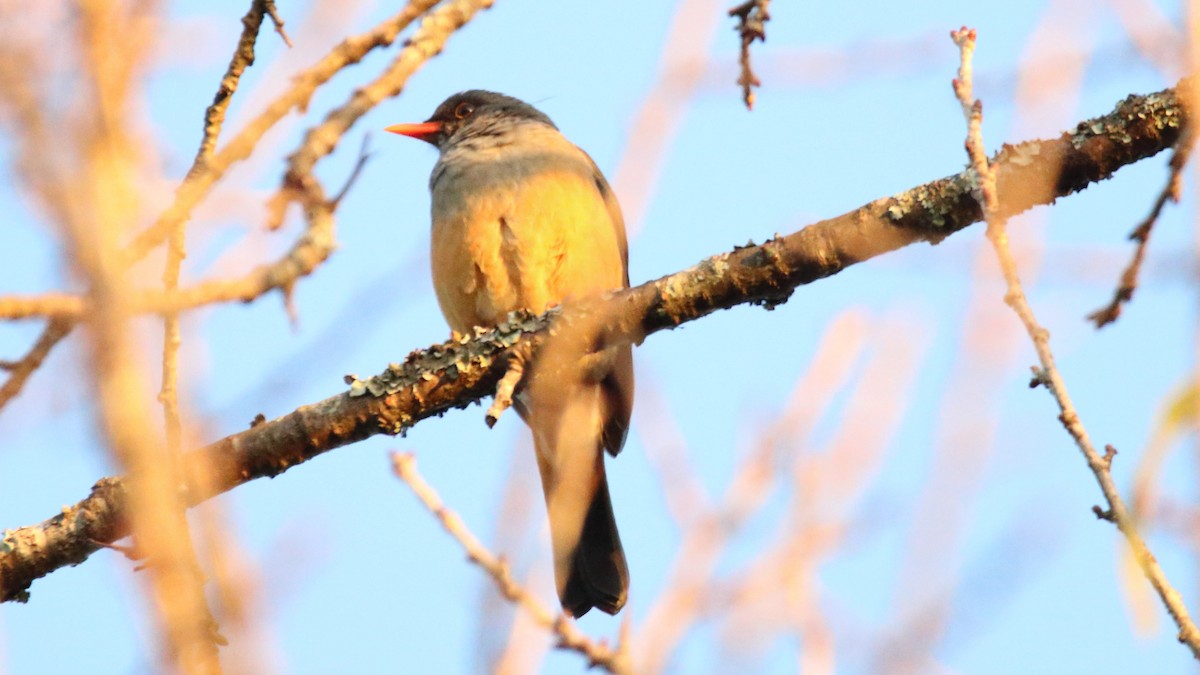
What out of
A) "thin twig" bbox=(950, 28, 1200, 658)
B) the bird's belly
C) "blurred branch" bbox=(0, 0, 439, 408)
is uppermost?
the bird's belly

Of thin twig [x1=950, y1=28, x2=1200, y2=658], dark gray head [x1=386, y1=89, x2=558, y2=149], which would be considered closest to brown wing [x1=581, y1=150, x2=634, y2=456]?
dark gray head [x1=386, y1=89, x2=558, y2=149]

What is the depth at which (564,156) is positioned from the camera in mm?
6445

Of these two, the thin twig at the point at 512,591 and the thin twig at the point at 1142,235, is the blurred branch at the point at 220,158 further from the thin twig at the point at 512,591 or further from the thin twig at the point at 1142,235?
the thin twig at the point at 1142,235

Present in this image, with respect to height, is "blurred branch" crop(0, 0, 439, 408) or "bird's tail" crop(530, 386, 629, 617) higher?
"bird's tail" crop(530, 386, 629, 617)

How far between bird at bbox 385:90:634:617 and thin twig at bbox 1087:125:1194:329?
264cm

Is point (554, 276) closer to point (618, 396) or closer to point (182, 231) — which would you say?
point (618, 396)

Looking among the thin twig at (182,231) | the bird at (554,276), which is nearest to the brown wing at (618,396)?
the bird at (554,276)

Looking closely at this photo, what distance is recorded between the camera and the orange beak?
774 centimetres

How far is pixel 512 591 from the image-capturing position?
9.09 ft

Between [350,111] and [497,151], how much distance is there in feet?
11.9

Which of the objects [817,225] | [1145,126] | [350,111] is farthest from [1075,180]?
[350,111]

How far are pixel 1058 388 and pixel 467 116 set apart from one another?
18.4 ft

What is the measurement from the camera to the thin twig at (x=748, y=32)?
3883 mm

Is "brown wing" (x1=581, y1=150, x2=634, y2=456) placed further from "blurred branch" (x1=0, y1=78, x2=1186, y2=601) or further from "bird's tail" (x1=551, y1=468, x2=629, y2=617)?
"blurred branch" (x1=0, y1=78, x2=1186, y2=601)
